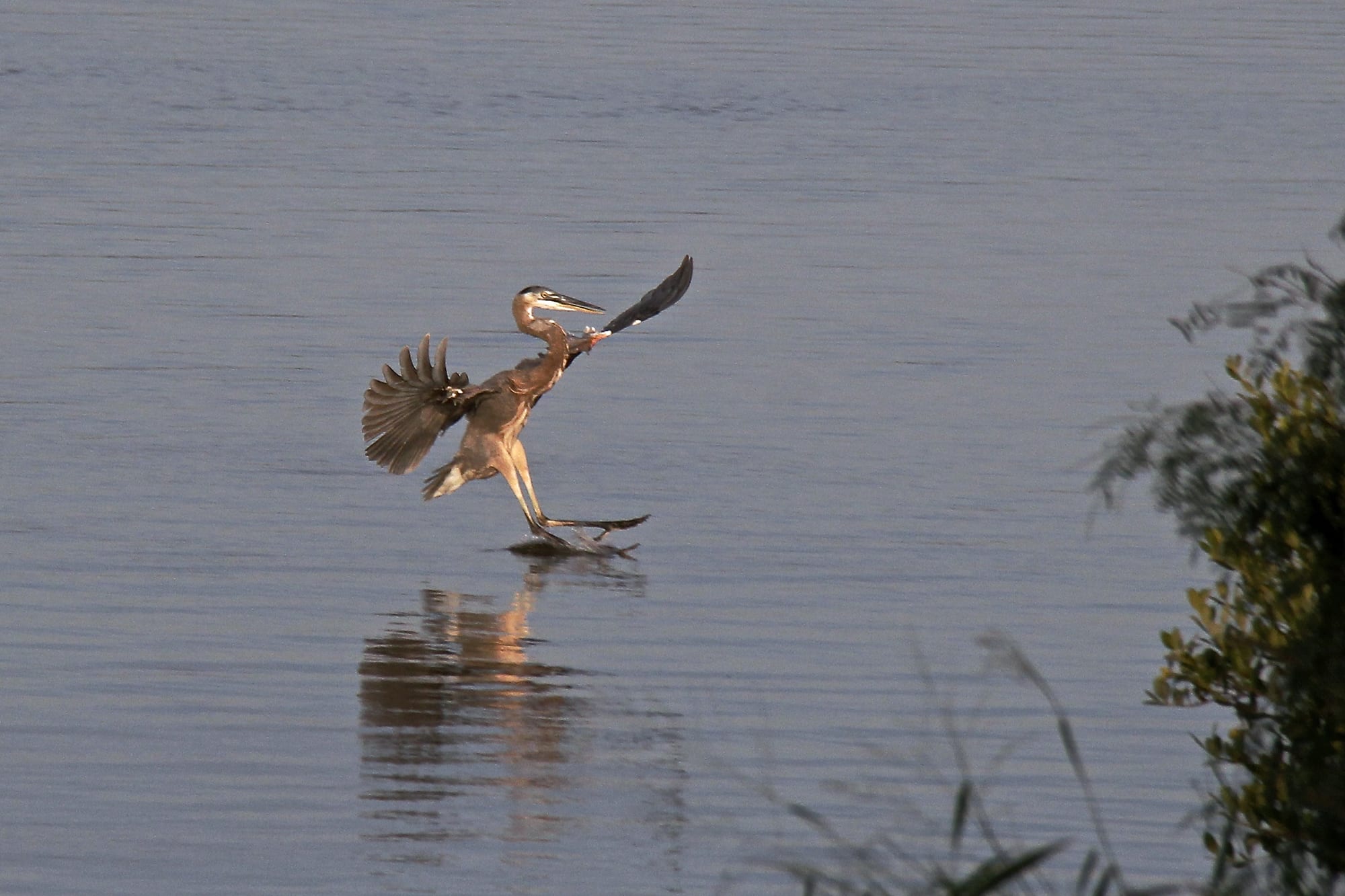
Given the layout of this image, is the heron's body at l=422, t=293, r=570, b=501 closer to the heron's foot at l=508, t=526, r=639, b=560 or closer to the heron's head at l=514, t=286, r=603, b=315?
the heron's head at l=514, t=286, r=603, b=315

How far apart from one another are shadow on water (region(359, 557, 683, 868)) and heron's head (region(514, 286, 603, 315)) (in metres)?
2.01

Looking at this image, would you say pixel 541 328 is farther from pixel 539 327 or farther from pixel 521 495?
pixel 521 495

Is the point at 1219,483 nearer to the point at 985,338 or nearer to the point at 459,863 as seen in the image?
the point at 459,863

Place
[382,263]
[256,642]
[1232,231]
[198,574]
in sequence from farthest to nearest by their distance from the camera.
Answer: [1232,231] < [382,263] < [198,574] < [256,642]

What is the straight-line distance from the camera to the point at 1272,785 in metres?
4.96

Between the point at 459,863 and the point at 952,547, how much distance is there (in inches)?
183

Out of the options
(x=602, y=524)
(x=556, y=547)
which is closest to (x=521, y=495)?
(x=556, y=547)

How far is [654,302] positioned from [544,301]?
529 mm

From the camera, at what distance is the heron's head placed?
11.9 metres

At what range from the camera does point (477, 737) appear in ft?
26.8

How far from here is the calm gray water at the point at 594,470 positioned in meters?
7.57

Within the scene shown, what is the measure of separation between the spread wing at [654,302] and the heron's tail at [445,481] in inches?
28.6

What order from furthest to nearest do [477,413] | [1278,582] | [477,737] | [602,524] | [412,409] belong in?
[477,413]
[412,409]
[602,524]
[477,737]
[1278,582]

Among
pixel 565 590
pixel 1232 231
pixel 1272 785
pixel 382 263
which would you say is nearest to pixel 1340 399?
pixel 1272 785
